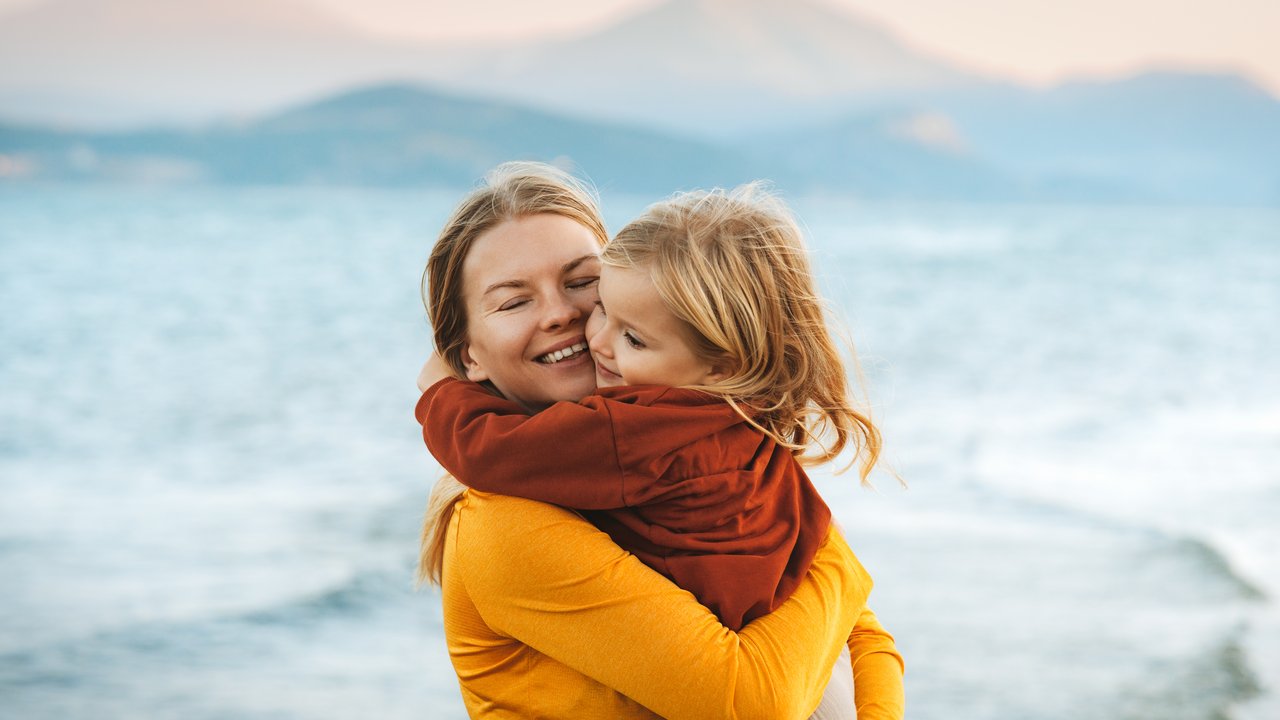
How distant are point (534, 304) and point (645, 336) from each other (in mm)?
244

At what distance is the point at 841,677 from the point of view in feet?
6.26

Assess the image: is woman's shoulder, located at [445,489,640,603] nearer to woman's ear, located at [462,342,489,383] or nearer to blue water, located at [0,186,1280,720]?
woman's ear, located at [462,342,489,383]

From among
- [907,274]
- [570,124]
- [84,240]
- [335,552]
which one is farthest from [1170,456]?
[570,124]

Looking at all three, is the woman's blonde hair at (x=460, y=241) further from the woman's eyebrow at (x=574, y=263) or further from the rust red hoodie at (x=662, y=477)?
the rust red hoodie at (x=662, y=477)

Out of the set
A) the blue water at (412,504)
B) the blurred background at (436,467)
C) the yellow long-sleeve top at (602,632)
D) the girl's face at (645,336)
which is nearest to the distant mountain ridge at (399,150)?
the blurred background at (436,467)

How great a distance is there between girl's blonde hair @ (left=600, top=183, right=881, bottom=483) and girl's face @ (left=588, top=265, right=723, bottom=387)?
0.6 inches

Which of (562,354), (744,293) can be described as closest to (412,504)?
(562,354)

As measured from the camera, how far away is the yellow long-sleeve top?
5.11ft

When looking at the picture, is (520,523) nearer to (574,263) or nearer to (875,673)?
(574,263)

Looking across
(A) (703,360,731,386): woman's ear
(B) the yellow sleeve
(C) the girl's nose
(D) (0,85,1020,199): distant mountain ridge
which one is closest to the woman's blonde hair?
(C) the girl's nose

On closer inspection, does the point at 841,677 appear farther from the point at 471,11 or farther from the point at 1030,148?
the point at 1030,148

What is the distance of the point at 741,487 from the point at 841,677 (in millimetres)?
420

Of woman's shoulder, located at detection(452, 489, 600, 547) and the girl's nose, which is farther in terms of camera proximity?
the girl's nose

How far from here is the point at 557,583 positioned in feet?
5.18
